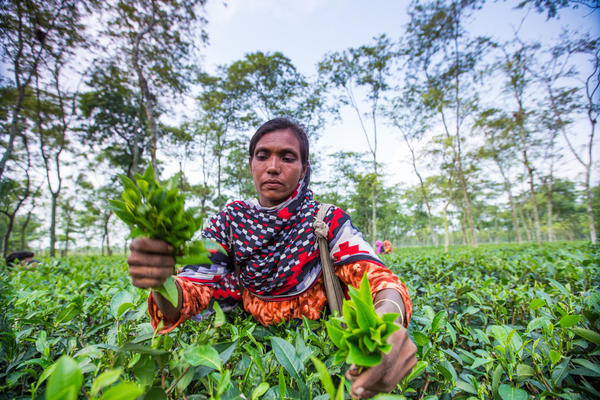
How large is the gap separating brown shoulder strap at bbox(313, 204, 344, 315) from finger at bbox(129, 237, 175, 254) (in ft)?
2.85

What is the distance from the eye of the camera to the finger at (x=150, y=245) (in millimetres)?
595

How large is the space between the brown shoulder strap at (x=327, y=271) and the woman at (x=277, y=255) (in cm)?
4

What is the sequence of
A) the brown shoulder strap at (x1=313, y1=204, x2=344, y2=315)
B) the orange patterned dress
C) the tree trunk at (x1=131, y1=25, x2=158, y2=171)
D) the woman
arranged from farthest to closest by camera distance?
1. the tree trunk at (x1=131, y1=25, x2=158, y2=171)
2. the brown shoulder strap at (x1=313, y1=204, x2=344, y2=315)
3. the woman
4. the orange patterned dress

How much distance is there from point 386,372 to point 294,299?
0.88 meters

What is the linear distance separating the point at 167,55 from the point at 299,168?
34.1 feet

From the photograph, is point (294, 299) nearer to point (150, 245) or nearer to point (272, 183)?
point (272, 183)

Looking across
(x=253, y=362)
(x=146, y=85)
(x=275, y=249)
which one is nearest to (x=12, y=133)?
(x=146, y=85)

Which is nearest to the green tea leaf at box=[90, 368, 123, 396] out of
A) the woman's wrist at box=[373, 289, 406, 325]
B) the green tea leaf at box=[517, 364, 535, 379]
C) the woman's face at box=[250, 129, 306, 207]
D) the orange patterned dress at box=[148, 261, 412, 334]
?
the orange patterned dress at box=[148, 261, 412, 334]

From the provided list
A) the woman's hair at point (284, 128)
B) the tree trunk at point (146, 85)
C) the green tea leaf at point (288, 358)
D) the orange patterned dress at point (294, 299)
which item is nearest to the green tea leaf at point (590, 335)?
the orange patterned dress at point (294, 299)

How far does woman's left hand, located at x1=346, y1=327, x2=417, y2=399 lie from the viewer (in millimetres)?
528

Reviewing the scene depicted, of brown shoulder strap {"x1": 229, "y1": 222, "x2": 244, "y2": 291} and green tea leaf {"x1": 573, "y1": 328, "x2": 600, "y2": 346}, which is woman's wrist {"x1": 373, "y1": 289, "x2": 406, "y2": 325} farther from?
brown shoulder strap {"x1": 229, "y1": 222, "x2": 244, "y2": 291}

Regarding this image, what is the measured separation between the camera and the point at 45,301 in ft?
4.20

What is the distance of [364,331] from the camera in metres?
0.52

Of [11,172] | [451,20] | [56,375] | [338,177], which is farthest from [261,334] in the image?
[338,177]
